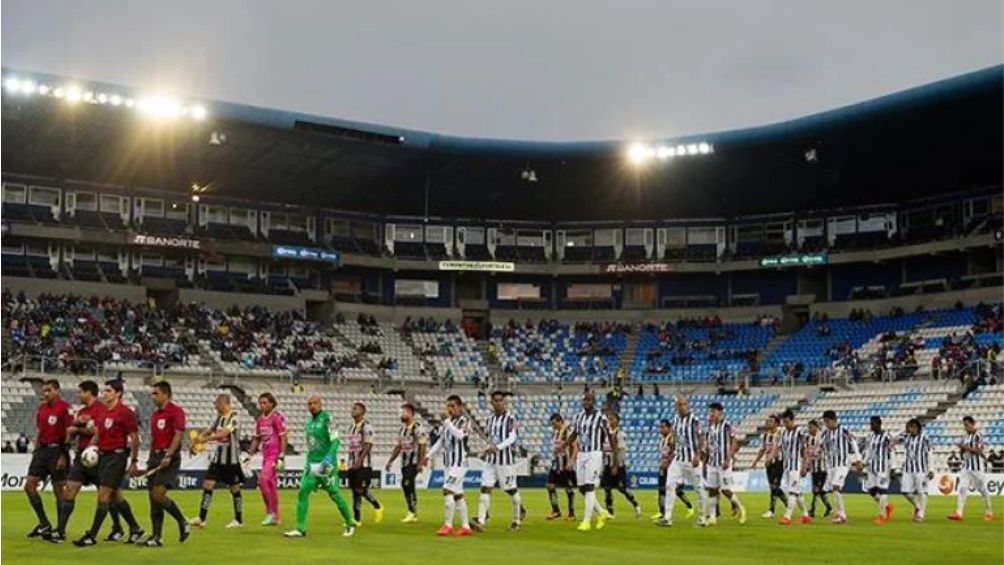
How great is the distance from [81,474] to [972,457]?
2225cm

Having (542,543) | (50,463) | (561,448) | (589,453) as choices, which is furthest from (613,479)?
(50,463)

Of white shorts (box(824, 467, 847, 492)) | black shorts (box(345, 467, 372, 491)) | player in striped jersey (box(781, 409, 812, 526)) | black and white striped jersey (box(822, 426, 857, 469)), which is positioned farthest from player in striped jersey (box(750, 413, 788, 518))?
black shorts (box(345, 467, 372, 491))

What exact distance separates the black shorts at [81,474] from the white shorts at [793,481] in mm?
16947

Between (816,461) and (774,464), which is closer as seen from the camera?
(774,464)

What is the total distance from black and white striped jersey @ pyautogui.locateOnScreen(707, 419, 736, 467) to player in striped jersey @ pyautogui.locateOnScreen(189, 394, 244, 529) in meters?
10.1

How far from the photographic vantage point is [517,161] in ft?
250

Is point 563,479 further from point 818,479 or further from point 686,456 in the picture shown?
point 818,479

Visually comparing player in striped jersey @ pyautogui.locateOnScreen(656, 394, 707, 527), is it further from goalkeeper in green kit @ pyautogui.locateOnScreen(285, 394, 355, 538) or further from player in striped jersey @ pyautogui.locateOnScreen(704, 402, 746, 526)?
goalkeeper in green kit @ pyautogui.locateOnScreen(285, 394, 355, 538)

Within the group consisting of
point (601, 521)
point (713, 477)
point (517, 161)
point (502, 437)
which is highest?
Answer: point (517, 161)

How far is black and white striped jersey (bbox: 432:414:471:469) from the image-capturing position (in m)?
24.8

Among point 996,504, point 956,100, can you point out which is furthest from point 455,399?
point 956,100

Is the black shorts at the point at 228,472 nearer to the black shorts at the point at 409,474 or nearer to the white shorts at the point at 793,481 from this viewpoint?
the black shorts at the point at 409,474

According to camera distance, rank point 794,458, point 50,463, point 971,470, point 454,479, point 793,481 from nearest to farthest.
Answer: point 50,463, point 454,479, point 793,481, point 794,458, point 971,470

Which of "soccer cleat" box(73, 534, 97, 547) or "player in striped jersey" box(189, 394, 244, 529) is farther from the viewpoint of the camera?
"player in striped jersey" box(189, 394, 244, 529)
